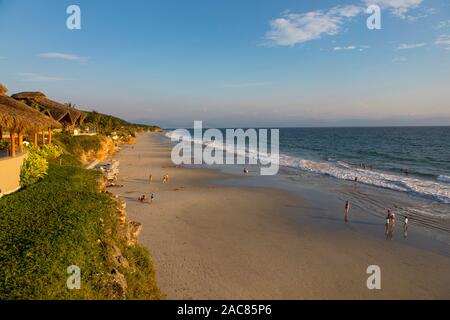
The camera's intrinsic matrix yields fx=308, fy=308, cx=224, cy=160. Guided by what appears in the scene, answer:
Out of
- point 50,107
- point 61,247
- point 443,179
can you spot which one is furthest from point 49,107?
point 443,179

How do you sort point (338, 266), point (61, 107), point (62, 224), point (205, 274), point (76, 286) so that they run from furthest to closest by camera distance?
1. point (61, 107)
2. point (338, 266)
3. point (205, 274)
4. point (62, 224)
5. point (76, 286)

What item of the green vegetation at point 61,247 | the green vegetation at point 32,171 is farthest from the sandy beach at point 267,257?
the green vegetation at point 32,171

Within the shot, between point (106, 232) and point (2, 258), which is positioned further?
point (106, 232)

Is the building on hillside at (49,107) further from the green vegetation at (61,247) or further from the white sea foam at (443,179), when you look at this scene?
the white sea foam at (443,179)

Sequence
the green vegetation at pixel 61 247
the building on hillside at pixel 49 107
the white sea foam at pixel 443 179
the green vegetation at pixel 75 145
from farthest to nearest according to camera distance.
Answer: the white sea foam at pixel 443 179
the building on hillside at pixel 49 107
the green vegetation at pixel 75 145
the green vegetation at pixel 61 247

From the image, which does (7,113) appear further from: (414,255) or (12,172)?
(414,255)

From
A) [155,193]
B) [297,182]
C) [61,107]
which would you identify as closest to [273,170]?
[297,182]

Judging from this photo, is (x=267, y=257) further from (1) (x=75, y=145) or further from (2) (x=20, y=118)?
(1) (x=75, y=145)
